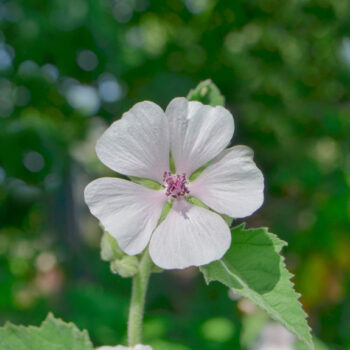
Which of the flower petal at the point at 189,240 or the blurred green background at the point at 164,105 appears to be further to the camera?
the blurred green background at the point at 164,105

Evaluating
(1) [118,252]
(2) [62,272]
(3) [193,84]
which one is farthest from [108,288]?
(1) [118,252]

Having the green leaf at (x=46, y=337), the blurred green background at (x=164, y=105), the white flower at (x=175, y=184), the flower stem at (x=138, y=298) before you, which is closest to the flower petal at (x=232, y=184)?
the white flower at (x=175, y=184)

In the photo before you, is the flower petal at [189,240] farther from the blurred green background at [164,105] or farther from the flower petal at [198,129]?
the blurred green background at [164,105]

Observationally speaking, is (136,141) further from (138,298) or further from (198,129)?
(138,298)

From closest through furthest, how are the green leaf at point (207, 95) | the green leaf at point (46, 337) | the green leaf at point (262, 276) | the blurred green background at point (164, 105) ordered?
the green leaf at point (262, 276) → the green leaf at point (46, 337) → the green leaf at point (207, 95) → the blurred green background at point (164, 105)

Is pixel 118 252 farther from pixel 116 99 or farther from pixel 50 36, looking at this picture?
pixel 116 99

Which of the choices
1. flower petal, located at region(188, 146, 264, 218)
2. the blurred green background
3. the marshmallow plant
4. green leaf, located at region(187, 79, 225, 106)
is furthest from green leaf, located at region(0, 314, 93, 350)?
the blurred green background

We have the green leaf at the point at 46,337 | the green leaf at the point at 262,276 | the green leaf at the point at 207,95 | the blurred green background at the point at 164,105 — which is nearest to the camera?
the green leaf at the point at 262,276

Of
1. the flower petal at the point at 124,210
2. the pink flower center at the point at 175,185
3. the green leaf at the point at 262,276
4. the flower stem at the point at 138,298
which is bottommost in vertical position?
the flower stem at the point at 138,298
